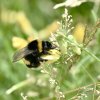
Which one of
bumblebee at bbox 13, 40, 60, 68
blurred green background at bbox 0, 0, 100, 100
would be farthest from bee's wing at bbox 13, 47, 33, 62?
blurred green background at bbox 0, 0, 100, 100

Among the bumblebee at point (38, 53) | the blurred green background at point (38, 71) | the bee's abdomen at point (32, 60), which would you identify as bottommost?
the blurred green background at point (38, 71)

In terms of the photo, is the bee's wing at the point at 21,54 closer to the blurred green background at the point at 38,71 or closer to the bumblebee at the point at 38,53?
the bumblebee at the point at 38,53

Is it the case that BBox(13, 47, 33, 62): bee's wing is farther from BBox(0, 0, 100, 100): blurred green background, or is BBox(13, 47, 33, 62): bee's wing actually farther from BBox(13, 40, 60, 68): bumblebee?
BBox(0, 0, 100, 100): blurred green background

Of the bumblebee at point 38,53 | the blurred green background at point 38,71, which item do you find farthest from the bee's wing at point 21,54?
the blurred green background at point 38,71

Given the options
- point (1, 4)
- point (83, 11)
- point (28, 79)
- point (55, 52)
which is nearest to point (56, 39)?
point (55, 52)

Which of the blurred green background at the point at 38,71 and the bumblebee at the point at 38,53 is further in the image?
the blurred green background at the point at 38,71
